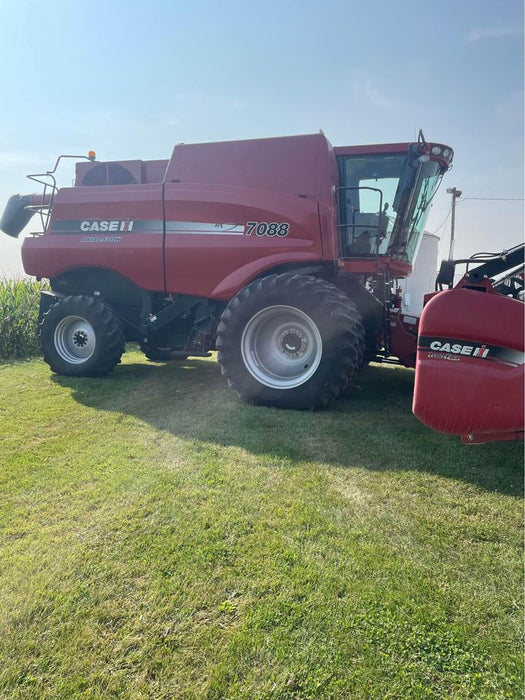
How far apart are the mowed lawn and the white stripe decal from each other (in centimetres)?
225

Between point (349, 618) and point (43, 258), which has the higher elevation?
point (43, 258)

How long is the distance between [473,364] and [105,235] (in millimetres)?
4434

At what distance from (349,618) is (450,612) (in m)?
0.38

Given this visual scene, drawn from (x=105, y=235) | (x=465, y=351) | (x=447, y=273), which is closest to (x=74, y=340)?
(x=105, y=235)

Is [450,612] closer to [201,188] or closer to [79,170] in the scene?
[201,188]

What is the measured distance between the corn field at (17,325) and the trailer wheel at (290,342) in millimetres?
5213

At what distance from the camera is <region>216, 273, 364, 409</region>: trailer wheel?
3982 mm

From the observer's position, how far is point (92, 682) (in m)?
1.43

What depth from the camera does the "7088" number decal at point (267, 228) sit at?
4.57m

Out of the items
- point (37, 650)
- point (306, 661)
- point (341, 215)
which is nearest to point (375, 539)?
Answer: point (306, 661)

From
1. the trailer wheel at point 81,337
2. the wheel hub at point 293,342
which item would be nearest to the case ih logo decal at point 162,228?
the trailer wheel at point 81,337

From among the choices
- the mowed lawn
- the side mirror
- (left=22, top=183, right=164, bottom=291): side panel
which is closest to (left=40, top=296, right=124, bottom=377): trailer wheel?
(left=22, top=183, right=164, bottom=291): side panel

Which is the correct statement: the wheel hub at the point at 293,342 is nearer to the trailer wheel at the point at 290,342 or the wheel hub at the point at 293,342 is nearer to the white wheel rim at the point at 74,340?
the trailer wheel at the point at 290,342

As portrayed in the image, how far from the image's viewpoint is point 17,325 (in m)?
8.02
